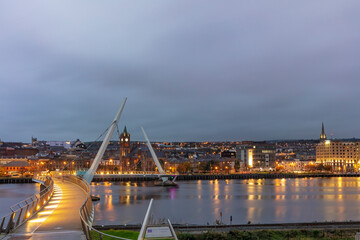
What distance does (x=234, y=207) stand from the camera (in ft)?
141

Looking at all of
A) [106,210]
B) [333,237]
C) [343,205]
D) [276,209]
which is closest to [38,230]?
[333,237]

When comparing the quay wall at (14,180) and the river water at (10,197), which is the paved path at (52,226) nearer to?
the river water at (10,197)

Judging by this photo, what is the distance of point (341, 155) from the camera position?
185000 mm

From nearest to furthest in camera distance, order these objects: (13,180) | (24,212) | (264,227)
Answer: (24,212), (264,227), (13,180)

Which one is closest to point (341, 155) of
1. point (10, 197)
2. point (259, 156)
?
point (259, 156)

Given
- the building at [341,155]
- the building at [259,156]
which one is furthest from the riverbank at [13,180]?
the building at [341,155]

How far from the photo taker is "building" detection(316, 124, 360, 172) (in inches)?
7052

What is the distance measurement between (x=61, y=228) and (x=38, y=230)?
630 mm

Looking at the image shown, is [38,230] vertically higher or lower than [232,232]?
higher

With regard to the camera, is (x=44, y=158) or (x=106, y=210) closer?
(x=106, y=210)

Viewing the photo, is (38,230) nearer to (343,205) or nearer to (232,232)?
(232,232)

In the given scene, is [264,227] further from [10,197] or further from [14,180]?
[14,180]

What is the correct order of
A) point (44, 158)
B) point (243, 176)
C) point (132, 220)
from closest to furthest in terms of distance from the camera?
point (132, 220) → point (243, 176) → point (44, 158)

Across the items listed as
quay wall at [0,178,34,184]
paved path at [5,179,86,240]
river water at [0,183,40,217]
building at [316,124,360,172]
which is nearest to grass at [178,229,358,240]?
paved path at [5,179,86,240]
